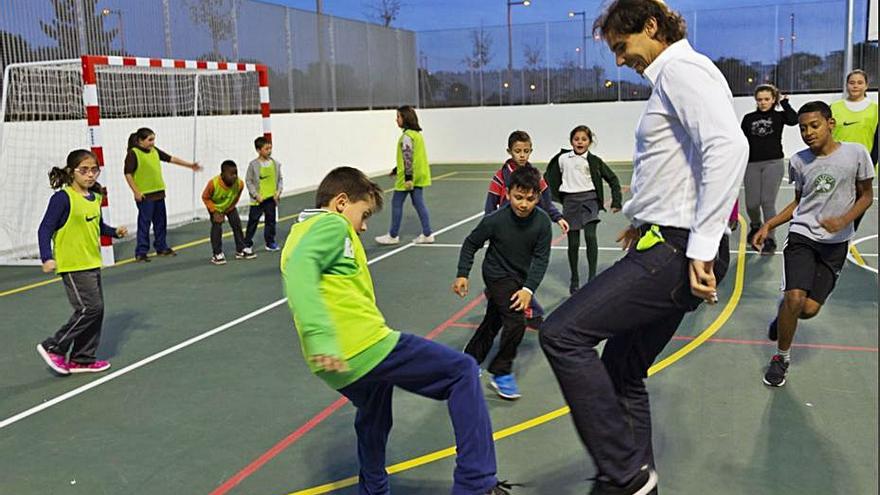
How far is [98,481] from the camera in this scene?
416 cm

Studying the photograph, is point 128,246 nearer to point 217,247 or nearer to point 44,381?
point 217,247

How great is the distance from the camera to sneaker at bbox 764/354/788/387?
17.2 feet

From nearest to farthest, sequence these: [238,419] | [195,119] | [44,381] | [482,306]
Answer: [238,419], [44,381], [482,306], [195,119]

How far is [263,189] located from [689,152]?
8.71m

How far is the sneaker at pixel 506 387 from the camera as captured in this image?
514 cm

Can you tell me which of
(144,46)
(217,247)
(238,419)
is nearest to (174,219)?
(144,46)

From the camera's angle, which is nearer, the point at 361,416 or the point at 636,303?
the point at 636,303

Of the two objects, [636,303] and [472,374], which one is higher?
[636,303]

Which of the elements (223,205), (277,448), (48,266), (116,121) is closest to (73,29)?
(116,121)

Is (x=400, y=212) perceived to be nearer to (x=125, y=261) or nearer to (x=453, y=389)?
(x=125, y=261)

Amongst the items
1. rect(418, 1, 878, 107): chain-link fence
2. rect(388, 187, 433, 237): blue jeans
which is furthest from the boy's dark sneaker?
rect(418, 1, 878, 107): chain-link fence

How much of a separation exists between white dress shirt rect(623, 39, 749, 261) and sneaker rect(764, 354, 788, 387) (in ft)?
9.04

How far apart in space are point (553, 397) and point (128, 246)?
27.9ft

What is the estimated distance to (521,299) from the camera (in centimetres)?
491
